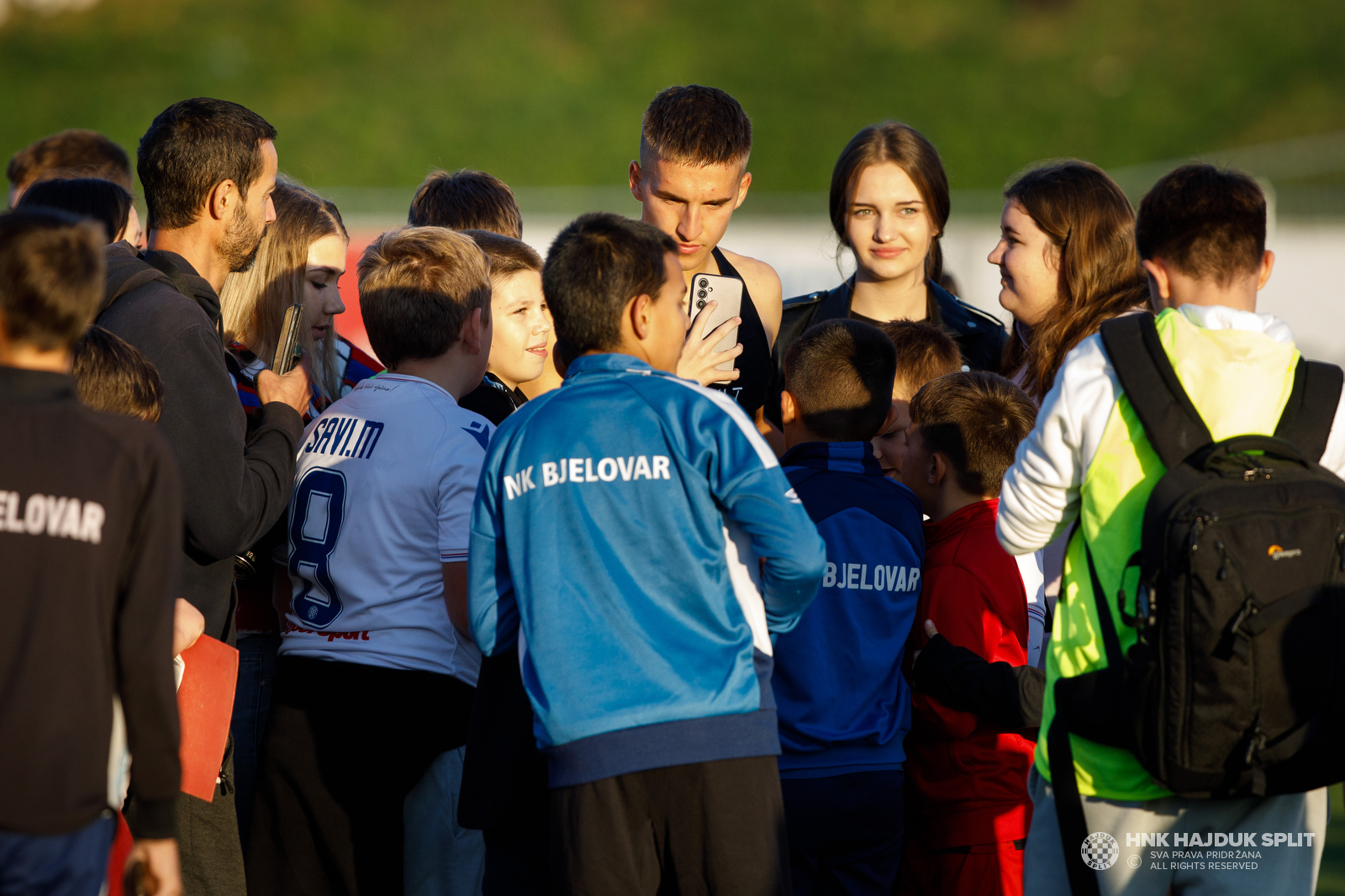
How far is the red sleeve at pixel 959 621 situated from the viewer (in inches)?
128

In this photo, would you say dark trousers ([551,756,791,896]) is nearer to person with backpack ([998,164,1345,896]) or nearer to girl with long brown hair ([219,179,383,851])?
person with backpack ([998,164,1345,896])

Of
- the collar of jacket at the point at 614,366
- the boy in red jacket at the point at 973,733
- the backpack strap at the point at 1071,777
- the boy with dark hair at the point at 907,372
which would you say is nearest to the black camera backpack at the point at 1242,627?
the backpack strap at the point at 1071,777

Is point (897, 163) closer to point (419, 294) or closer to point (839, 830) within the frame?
point (419, 294)

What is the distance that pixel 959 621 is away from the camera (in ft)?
10.7

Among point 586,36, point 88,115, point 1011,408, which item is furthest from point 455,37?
point 1011,408

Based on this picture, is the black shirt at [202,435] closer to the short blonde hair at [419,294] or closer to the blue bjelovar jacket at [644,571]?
the short blonde hair at [419,294]

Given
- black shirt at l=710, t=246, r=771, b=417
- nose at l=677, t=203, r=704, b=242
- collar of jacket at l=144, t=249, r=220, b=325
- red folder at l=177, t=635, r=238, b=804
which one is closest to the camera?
red folder at l=177, t=635, r=238, b=804

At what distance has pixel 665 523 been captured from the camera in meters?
2.48

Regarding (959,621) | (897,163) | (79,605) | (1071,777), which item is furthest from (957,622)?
(79,605)

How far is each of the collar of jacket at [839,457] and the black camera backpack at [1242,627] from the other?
0.92 metres

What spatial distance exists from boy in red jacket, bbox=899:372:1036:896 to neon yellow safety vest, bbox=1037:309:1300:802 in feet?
2.27

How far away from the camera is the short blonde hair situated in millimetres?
3236

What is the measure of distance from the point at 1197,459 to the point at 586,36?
29.2 m

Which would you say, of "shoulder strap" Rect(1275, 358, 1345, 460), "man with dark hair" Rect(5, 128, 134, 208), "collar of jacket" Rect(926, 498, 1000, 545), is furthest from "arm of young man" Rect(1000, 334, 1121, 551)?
"man with dark hair" Rect(5, 128, 134, 208)
